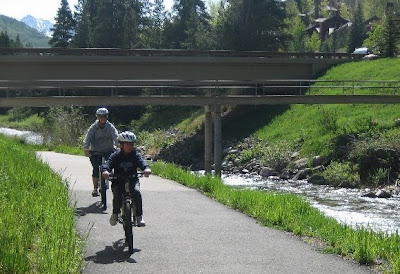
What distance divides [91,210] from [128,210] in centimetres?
406

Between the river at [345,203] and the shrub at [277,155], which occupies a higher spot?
the shrub at [277,155]

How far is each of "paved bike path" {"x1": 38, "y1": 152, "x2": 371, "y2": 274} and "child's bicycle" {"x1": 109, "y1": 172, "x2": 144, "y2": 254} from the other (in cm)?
26

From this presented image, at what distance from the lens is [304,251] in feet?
32.0

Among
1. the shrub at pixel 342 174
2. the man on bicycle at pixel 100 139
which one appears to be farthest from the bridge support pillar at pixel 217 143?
the man on bicycle at pixel 100 139

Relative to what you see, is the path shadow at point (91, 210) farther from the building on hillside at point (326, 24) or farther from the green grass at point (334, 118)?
the building on hillside at point (326, 24)

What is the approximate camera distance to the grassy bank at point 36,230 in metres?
7.04

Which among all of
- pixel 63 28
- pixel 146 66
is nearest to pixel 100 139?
pixel 146 66

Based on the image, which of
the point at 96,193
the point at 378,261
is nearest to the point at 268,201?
the point at 96,193

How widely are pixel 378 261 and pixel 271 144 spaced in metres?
34.5

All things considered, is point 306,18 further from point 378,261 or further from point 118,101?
point 378,261

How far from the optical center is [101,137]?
13.8 metres

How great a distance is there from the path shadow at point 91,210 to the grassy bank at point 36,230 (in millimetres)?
600

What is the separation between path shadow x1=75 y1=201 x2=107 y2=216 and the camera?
13.1m

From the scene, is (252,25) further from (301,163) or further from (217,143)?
(217,143)
